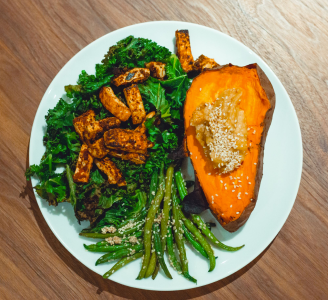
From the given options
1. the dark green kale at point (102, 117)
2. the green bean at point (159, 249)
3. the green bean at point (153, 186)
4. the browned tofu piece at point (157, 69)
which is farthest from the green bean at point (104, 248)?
the browned tofu piece at point (157, 69)

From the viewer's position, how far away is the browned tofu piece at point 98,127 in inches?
63.8

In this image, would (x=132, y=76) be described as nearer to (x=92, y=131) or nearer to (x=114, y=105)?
(x=114, y=105)

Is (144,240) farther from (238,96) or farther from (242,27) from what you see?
(242,27)

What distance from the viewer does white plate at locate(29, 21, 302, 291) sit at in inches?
68.5

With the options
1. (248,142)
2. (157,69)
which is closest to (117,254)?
(248,142)

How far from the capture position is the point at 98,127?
5.35 feet

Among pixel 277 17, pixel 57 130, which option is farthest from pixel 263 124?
pixel 57 130

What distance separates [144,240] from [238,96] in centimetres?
113

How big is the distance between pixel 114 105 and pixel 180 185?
27.6 inches

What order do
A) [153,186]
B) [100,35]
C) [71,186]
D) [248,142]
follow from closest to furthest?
[248,142] < [71,186] < [153,186] < [100,35]

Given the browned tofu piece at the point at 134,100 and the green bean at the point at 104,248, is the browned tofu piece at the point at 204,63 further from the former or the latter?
the green bean at the point at 104,248

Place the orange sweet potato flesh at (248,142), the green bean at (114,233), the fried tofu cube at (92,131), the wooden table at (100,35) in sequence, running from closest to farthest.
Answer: the orange sweet potato flesh at (248,142) → the fried tofu cube at (92,131) → the green bean at (114,233) → the wooden table at (100,35)

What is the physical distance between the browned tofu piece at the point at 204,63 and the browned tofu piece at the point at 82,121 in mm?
778

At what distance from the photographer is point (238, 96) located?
1478 mm
